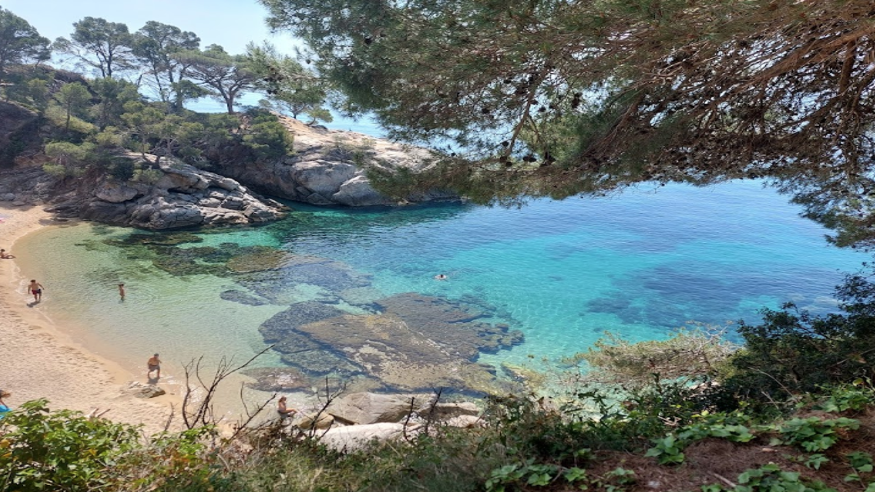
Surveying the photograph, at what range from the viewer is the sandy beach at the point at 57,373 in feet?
30.5

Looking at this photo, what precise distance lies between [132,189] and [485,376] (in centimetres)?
1954

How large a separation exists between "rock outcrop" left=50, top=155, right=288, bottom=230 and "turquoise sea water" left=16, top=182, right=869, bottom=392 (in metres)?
1.26

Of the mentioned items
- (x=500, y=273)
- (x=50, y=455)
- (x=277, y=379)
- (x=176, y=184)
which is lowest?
(x=277, y=379)

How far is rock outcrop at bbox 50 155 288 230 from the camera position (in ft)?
69.6

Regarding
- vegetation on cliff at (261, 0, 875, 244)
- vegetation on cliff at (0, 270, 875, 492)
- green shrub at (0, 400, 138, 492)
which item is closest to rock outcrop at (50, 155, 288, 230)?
vegetation on cliff at (261, 0, 875, 244)

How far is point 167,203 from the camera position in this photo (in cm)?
2155

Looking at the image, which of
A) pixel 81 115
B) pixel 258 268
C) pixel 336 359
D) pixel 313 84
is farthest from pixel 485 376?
pixel 81 115

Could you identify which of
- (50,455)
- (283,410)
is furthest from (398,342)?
(50,455)

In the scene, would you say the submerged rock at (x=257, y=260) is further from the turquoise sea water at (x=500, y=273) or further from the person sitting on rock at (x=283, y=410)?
the person sitting on rock at (x=283, y=410)

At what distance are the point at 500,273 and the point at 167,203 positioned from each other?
1531cm

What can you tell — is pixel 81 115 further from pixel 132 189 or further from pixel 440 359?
pixel 440 359

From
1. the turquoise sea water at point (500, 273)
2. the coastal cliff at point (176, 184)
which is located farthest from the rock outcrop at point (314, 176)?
the turquoise sea water at point (500, 273)

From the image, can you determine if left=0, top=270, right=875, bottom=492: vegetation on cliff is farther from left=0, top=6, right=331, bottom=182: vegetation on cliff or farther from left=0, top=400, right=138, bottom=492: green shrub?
left=0, top=6, right=331, bottom=182: vegetation on cliff

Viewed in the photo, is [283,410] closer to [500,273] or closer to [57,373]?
[57,373]
